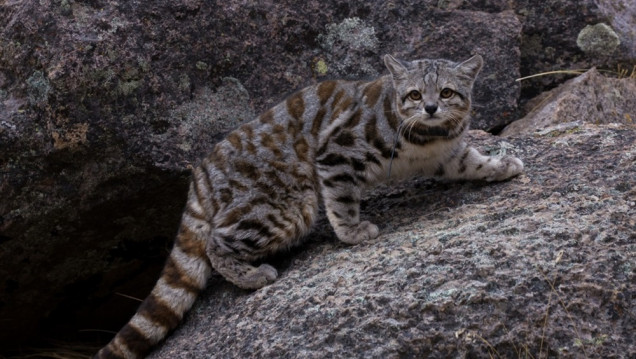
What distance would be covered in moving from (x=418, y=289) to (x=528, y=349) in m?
0.61

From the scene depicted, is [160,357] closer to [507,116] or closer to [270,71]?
[270,71]

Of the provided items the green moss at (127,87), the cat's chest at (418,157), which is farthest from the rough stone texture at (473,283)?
the green moss at (127,87)

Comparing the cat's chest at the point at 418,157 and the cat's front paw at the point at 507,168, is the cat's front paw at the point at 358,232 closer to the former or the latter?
A: the cat's chest at the point at 418,157

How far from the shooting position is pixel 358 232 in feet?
16.5

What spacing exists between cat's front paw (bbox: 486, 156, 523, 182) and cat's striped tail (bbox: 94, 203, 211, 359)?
1.86 metres

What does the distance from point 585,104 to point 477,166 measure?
6.10 feet

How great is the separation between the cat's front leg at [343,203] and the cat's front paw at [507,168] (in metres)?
0.82

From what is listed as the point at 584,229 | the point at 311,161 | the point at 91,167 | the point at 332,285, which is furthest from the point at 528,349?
the point at 91,167

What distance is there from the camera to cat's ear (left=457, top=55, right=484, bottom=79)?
17.2 ft

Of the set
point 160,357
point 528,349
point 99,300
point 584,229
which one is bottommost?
point 99,300

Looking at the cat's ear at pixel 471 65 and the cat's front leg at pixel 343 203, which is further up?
the cat's ear at pixel 471 65

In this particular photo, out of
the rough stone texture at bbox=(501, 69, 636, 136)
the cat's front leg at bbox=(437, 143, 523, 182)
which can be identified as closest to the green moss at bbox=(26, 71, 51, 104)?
the cat's front leg at bbox=(437, 143, 523, 182)

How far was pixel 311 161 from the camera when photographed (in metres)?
5.31

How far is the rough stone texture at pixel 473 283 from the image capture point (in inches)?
150
